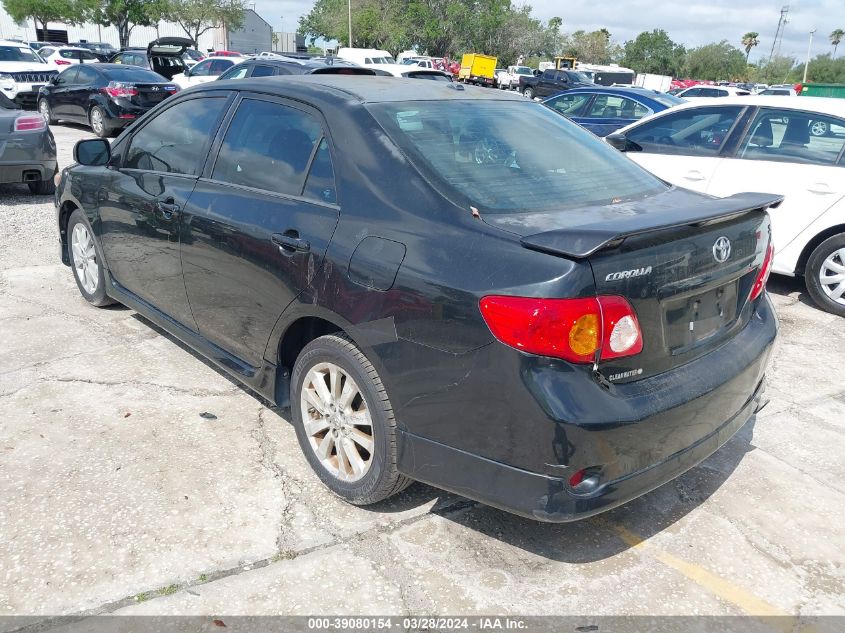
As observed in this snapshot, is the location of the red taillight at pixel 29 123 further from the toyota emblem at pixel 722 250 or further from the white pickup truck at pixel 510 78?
the white pickup truck at pixel 510 78

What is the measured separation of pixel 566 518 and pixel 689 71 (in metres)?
95.5

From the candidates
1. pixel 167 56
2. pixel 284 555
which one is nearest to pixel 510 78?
pixel 167 56

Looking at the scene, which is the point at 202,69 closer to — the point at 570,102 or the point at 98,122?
the point at 98,122

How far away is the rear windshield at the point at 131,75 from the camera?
47.5 feet

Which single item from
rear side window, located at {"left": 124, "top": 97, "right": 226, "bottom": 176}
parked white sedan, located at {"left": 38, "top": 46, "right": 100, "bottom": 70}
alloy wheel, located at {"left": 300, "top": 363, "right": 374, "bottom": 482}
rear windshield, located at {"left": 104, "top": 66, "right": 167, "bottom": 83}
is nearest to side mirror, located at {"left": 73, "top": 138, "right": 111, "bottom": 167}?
rear side window, located at {"left": 124, "top": 97, "right": 226, "bottom": 176}

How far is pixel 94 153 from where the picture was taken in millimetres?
4703

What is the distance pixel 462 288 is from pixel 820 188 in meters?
4.66

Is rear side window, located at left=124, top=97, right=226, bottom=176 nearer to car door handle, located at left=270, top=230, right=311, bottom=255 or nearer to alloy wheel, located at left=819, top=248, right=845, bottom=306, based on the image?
car door handle, located at left=270, top=230, right=311, bottom=255

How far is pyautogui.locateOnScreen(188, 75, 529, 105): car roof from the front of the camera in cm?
329

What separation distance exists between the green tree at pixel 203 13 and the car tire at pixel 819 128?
205 ft

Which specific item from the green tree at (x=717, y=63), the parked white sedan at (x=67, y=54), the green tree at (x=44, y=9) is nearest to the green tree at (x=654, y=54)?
the green tree at (x=717, y=63)

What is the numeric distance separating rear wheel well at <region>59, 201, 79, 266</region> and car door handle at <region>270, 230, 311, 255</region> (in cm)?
278

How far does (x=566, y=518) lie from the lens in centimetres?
244

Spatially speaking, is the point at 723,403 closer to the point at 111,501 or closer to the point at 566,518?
the point at 566,518
